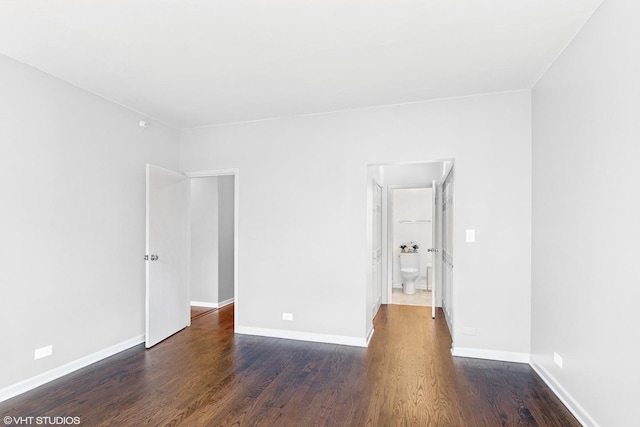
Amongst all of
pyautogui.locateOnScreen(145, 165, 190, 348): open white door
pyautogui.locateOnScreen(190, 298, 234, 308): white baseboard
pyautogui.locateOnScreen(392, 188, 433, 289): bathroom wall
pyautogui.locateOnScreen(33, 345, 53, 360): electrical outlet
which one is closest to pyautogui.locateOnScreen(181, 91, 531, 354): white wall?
pyautogui.locateOnScreen(145, 165, 190, 348): open white door

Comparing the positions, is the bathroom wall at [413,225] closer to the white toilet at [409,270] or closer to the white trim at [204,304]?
the white toilet at [409,270]

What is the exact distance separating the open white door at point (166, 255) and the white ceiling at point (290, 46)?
1.02m

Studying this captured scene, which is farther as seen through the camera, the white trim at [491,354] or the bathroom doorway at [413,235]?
the bathroom doorway at [413,235]

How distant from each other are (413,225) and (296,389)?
5.06 meters

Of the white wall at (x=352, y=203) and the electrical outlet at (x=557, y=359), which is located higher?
the white wall at (x=352, y=203)

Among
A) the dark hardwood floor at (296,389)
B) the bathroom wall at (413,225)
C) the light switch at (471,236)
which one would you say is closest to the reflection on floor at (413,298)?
the bathroom wall at (413,225)

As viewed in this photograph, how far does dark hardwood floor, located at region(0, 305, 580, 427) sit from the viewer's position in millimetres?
2373

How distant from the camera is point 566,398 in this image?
2486mm

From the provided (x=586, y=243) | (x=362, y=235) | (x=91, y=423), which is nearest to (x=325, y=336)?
(x=362, y=235)

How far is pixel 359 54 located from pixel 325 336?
9.52ft

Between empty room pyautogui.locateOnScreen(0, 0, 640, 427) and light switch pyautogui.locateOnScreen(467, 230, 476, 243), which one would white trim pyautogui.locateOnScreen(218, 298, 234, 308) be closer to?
empty room pyautogui.locateOnScreen(0, 0, 640, 427)

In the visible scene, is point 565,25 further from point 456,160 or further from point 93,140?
point 93,140

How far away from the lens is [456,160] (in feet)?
11.6

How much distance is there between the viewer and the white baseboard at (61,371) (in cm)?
263
